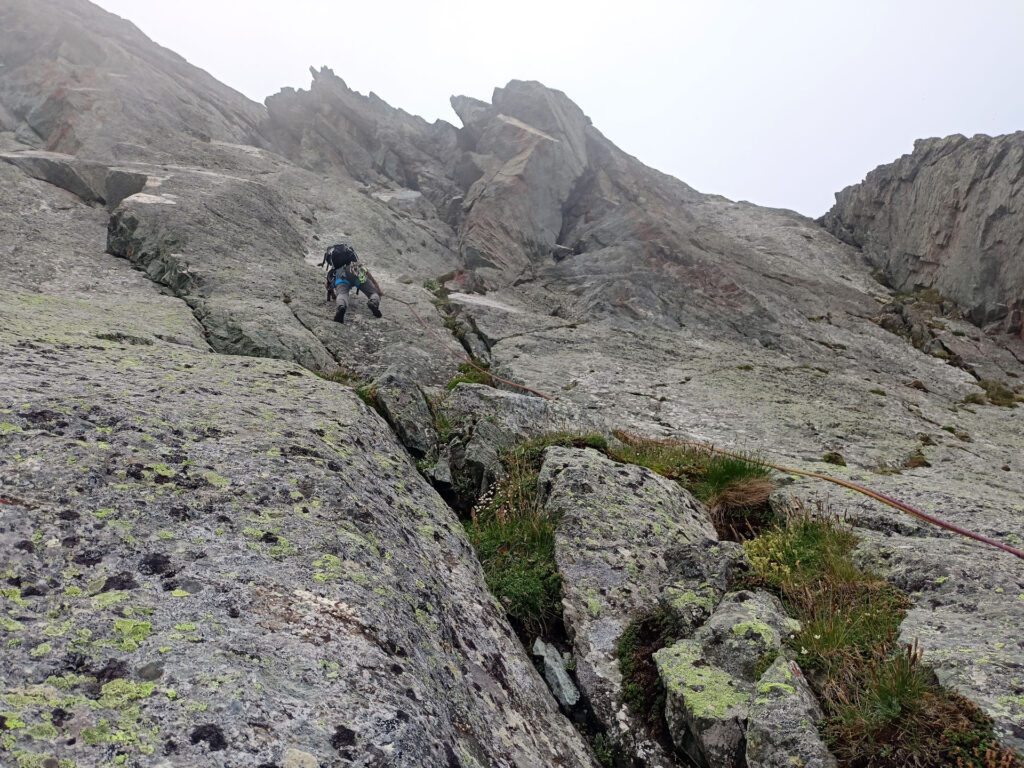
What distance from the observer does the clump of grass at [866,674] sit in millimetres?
4129

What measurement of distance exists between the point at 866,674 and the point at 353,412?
673 cm

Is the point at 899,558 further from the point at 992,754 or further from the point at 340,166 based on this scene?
the point at 340,166

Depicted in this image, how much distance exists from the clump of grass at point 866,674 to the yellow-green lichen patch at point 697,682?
0.77 m

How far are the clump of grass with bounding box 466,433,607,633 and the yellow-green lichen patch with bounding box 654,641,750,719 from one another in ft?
5.08

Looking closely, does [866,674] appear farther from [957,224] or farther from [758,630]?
[957,224]

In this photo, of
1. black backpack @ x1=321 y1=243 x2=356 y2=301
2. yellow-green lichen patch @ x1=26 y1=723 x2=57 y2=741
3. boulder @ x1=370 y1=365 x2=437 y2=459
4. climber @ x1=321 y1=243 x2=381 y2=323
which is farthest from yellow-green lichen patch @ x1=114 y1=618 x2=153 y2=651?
black backpack @ x1=321 y1=243 x2=356 y2=301

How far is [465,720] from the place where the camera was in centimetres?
430

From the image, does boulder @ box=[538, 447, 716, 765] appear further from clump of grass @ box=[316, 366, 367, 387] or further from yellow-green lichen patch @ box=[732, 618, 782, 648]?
clump of grass @ box=[316, 366, 367, 387]

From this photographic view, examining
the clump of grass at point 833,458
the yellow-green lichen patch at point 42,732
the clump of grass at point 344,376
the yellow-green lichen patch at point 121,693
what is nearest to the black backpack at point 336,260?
the clump of grass at point 344,376

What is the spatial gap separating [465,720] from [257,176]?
117ft

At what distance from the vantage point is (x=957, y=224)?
38.3 metres

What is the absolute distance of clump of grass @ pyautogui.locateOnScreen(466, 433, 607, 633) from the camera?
689 centimetres

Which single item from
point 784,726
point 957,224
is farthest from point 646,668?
point 957,224

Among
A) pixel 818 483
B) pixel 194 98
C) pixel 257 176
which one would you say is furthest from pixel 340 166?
pixel 818 483
